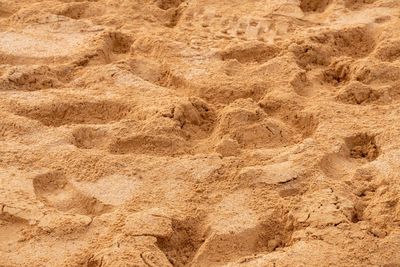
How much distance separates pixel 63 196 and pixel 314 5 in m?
1.66

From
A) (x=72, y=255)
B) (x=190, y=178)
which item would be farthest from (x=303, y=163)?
(x=72, y=255)

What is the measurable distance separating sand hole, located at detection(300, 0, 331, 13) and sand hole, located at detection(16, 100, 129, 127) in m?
1.14

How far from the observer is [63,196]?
2090 millimetres

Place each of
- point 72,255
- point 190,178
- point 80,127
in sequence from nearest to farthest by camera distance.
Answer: point 72,255 < point 190,178 < point 80,127

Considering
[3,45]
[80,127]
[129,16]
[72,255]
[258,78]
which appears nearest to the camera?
[72,255]

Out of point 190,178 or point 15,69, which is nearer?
point 190,178

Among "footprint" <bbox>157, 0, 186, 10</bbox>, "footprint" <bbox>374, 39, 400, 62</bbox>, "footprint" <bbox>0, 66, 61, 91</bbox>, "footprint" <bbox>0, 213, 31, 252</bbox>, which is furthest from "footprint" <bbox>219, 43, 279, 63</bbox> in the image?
"footprint" <bbox>0, 213, 31, 252</bbox>

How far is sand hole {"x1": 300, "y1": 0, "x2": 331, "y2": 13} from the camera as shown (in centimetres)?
324

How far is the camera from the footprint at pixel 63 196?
2.04m

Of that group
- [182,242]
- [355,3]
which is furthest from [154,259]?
[355,3]

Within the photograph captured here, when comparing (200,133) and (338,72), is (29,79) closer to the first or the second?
(200,133)

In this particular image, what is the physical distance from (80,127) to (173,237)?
641 millimetres

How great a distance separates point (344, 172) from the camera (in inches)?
85.1

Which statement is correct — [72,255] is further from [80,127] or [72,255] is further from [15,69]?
[15,69]
